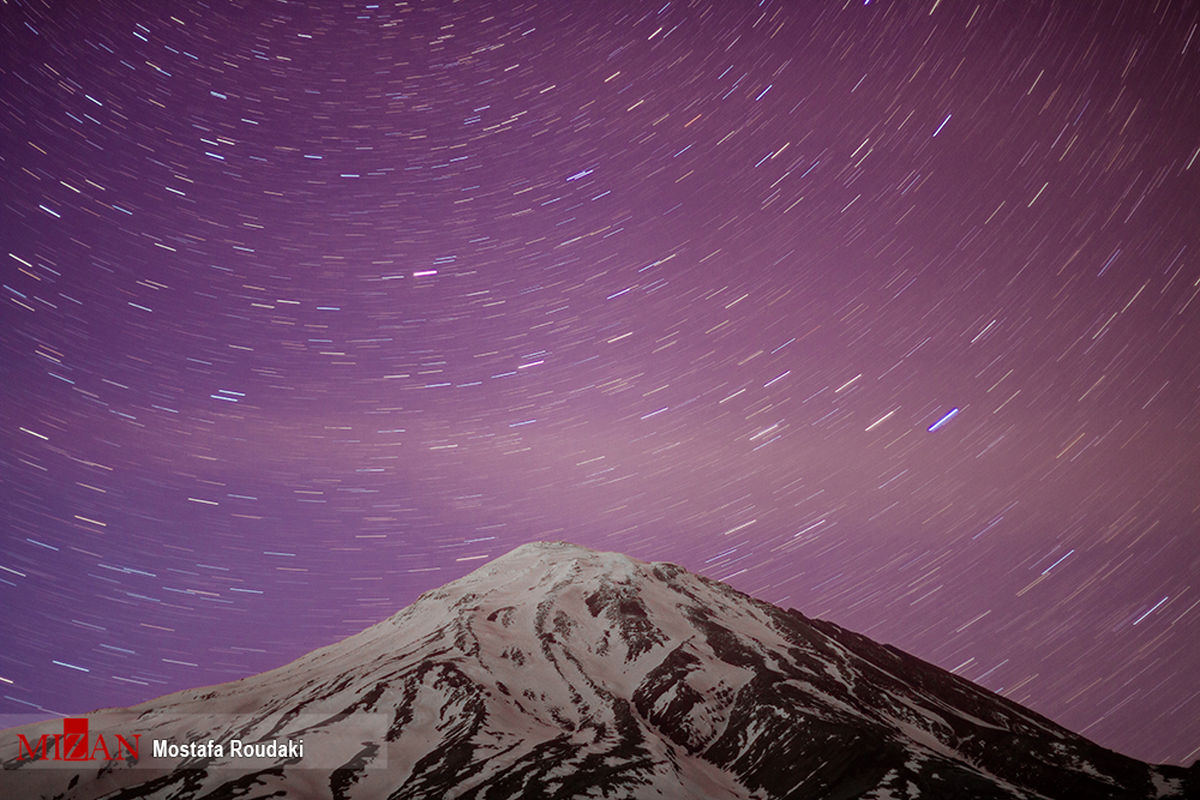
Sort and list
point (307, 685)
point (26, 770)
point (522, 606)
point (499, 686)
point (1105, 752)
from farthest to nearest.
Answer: point (522, 606)
point (307, 685)
point (499, 686)
point (1105, 752)
point (26, 770)

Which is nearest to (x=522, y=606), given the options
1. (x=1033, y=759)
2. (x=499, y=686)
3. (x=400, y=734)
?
(x=499, y=686)

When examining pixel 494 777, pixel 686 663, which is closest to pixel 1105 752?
pixel 686 663

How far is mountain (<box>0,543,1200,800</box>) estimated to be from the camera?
102 meters

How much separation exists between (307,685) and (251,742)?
101ft

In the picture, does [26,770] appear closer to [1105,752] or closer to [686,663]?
[686,663]

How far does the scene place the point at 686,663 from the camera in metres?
149

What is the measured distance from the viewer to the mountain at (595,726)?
101562 millimetres

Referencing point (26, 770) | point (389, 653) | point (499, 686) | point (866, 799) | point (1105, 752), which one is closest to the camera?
point (866, 799)

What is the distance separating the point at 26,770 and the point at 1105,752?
613 ft

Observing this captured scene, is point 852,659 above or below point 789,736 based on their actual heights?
above

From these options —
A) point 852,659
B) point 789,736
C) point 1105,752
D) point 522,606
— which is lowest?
point 1105,752

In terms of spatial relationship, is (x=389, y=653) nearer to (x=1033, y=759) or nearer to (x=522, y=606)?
(x=522, y=606)

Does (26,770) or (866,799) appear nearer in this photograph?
(866,799)

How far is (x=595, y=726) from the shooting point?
123812mm
